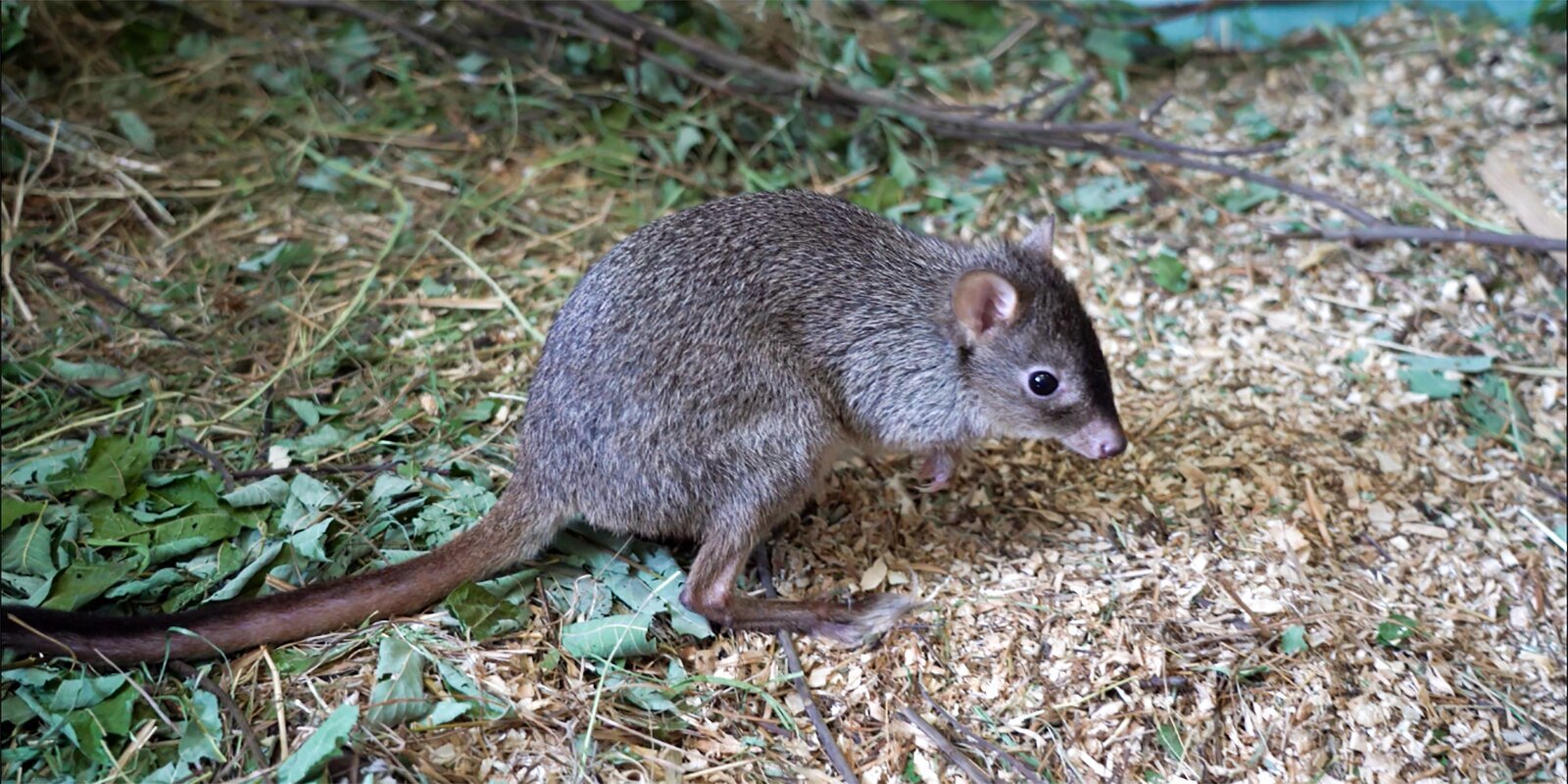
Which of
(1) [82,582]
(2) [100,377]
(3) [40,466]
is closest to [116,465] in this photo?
(3) [40,466]

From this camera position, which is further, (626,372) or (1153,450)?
(1153,450)

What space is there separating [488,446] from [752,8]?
130 inches

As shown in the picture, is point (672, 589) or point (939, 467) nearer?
point (672, 589)

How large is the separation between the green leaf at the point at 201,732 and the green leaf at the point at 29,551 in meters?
0.77

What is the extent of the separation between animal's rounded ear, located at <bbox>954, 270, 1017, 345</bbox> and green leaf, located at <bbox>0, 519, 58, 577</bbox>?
9.84ft

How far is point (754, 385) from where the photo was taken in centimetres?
379

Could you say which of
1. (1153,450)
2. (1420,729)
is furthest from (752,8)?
(1420,729)

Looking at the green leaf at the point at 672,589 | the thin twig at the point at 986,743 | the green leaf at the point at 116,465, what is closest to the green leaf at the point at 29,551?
the green leaf at the point at 116,465

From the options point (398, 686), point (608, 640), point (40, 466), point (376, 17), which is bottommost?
point (608, 640)

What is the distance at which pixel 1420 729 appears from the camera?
3.77 metres

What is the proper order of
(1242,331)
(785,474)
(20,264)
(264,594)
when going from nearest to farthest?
(264,594) → (785,474) → (20,264) → (1242,331)

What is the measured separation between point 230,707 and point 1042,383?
2.65 metres

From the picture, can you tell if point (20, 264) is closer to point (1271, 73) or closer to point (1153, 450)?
point (1153, 450)

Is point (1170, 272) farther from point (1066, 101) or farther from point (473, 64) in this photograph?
point (473, 64)
